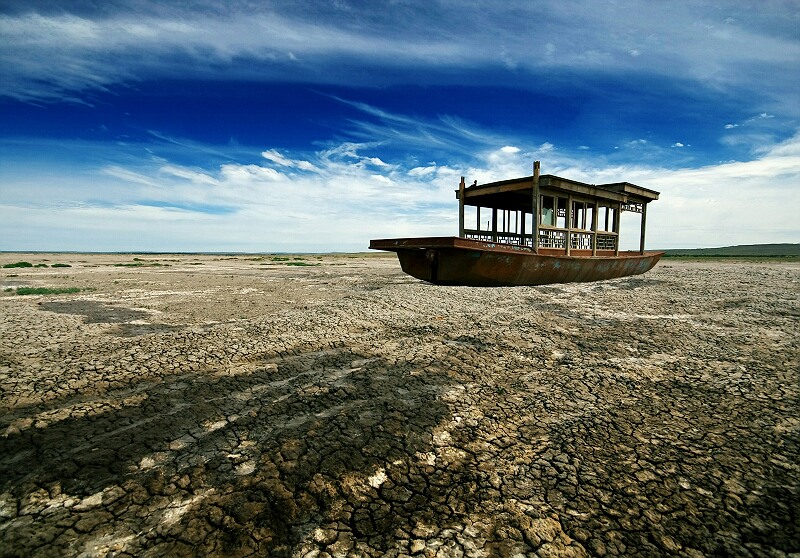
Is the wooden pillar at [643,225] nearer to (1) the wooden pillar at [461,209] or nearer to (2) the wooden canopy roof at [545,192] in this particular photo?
(2) the wooden canopy roof at [545,192]

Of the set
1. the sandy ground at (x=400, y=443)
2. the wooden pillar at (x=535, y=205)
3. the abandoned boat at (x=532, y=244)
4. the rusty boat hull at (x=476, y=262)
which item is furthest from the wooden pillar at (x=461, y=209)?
the sandy ground at (x=400, y=443)

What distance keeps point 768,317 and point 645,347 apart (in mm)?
4063

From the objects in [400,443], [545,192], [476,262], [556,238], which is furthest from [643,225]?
[400,443]

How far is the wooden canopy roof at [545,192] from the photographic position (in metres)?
10.8

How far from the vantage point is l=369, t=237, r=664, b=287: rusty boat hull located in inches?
369

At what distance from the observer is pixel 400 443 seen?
9.46 ft

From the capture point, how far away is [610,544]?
1.94 meters

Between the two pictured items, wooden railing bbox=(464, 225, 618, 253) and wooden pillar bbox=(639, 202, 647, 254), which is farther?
wooden pillar bbox=(639, 202, 647, 254)

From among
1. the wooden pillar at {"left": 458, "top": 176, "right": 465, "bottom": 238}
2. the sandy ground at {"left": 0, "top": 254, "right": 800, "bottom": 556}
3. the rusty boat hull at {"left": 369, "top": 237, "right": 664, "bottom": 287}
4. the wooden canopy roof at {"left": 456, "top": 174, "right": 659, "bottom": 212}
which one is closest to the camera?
the sandy ground at {"left": 0, "top": 254, "right": 800, "bottom": 556}

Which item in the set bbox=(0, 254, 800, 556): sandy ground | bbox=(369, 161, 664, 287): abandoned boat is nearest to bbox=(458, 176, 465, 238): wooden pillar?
bbox=(369, 161, 664, 287): abandoned boat

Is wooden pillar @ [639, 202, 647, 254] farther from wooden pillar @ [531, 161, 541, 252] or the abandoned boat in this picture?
wooden pillar @ [531, 161, 541, 252]

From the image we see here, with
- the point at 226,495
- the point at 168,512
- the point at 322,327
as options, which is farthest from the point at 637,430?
the point at 322,327

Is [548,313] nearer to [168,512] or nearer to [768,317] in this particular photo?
[768,317]

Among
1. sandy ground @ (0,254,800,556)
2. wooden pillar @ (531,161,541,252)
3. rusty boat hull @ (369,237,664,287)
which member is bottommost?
sandy ground @ (0,254,800,556)
